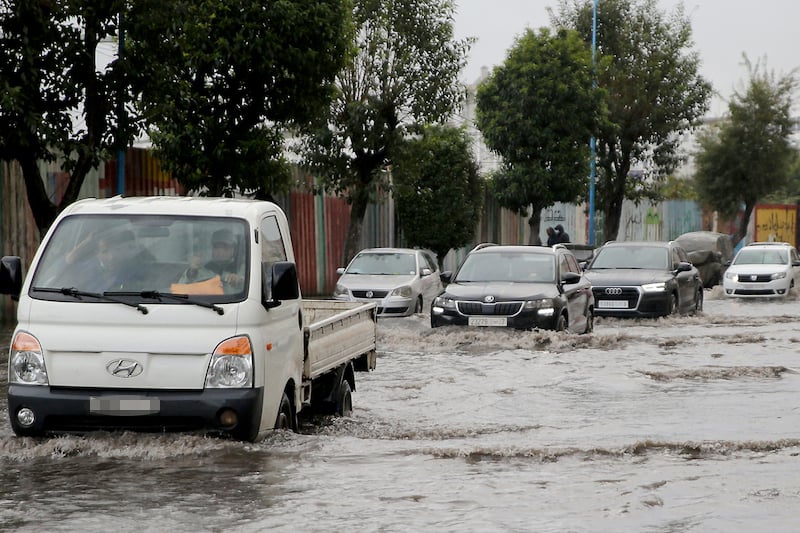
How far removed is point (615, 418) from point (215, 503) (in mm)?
5286

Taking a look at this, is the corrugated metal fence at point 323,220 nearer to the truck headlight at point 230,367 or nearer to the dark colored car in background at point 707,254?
the dark colored car in background at point 707,254

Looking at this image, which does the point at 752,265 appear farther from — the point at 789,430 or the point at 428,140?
the point at 789,430

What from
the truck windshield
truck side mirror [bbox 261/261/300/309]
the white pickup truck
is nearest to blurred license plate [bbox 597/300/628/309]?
the white pickup truck

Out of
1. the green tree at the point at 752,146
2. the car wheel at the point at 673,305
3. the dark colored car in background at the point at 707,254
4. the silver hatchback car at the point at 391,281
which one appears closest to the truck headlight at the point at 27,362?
the silver hatchback car at the point at 391,281

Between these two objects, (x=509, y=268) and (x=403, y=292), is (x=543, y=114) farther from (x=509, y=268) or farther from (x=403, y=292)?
(x=509, y=268)

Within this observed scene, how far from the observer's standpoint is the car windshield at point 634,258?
82.8ft

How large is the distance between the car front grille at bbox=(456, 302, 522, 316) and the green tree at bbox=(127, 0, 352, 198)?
4295 millimetres

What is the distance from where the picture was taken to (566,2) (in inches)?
1769

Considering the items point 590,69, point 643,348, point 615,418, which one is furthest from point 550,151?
point 615,418

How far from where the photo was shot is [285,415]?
9383 mm

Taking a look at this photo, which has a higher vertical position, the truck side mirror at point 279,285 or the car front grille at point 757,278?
the truck side mirror at point 279,285

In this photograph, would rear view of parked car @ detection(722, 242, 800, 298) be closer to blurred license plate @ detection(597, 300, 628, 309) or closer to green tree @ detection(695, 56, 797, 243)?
blurred license plate @ detection(597, 300, 628, 309)

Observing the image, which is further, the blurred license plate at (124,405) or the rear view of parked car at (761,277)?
the rear view of parked car at (761,277)

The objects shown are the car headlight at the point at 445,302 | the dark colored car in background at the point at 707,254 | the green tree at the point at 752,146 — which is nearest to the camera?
the car headlight at the point at 445,302
